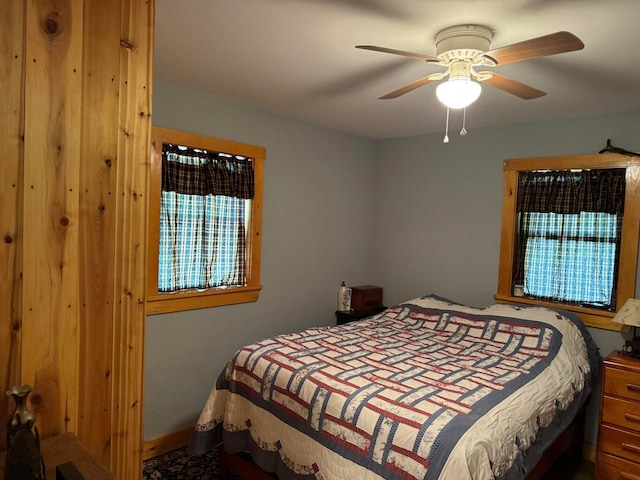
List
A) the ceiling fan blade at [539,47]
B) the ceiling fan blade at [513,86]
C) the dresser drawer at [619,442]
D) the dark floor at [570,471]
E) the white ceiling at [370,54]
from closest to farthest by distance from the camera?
the ceiling fan blade at [539,47] → the white ceiling at [370,54] → the ceiling fan blade at [513,86] → the dresser drawer at [619,442] → the dark floor at [570,471]

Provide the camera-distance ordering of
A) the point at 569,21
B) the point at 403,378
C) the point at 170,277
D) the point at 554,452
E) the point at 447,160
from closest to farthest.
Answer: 1. the point at 569,21
2. the point at 403,378
3. the point at 554,452
4. the point at 170,277
5. the point at 447,160

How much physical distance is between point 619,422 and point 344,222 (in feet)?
8.47

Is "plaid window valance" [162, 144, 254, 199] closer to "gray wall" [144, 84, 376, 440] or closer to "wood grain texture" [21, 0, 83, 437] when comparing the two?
"gray wall" [144, 84, 376, 440]

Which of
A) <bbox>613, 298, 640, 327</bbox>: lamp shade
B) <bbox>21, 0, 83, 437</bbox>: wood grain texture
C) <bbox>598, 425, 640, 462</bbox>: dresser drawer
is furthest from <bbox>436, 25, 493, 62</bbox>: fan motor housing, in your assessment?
<bbox>598, 425, 640, 462</bbox>: dresser drawer

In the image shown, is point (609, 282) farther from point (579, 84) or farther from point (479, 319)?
point (579, 84)

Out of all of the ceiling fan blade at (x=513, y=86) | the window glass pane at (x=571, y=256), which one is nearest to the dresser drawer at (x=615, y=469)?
the window glass pane at (x=571, y=256)

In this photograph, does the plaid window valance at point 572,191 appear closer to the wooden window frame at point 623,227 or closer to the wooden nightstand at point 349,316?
the wooden window frame at point 623,227

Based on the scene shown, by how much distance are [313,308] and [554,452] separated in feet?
6.99

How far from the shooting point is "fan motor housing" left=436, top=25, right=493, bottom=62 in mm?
1783

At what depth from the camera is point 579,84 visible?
247 cm

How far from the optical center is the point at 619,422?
8.38 feet

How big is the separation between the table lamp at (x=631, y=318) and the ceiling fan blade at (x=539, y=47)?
189cm

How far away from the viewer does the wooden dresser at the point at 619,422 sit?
2500 millimetres

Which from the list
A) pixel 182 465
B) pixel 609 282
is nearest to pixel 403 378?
pixel 182 465
